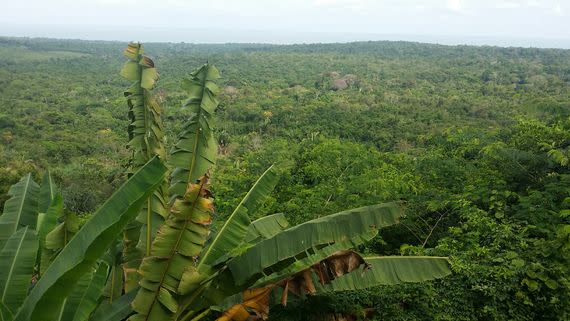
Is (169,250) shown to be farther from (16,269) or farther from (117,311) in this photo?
(16,269)

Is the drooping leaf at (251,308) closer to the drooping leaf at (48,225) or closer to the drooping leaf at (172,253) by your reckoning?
the drooping leaf at (172,253)

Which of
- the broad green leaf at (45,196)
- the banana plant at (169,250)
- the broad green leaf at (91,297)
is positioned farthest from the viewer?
the broad green leaf at (45,196)

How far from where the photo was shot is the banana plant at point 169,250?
2.96 m

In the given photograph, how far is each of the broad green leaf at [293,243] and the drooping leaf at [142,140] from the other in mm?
1149

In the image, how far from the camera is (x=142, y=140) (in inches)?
175

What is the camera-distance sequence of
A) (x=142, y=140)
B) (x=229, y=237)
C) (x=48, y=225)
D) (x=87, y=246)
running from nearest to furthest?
(x=87, y=246) → (x=229, y=237) → (x=48, y=225) → (x=142, y=140)

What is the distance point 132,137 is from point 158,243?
162 centimetres

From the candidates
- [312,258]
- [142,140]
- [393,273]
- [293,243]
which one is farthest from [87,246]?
[393,273]

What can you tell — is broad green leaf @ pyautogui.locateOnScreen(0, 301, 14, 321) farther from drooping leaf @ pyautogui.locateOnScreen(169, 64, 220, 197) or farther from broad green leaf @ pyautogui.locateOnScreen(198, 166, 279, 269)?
drooping leaf @ pyautogui.locateOnScreen(169, 64, 220, 197)

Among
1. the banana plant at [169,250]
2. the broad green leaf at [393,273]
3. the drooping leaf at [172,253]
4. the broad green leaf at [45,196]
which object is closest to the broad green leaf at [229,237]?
the banana plant at [169,250]

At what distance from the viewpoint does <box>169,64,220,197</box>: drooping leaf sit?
14.5 ft

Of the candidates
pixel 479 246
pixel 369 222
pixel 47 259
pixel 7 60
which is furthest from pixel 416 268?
pixel 7 60

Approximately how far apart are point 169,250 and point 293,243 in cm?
93

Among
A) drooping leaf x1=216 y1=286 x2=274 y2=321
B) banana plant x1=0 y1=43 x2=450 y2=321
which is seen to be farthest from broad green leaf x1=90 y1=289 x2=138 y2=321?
drooping leaf x1=216 y1=286 x2=274 y2=321
